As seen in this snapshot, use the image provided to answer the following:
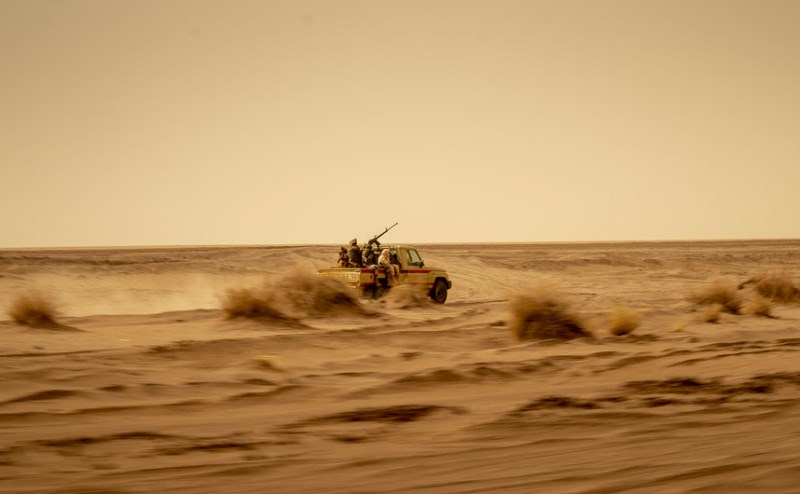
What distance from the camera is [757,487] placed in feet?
19.0

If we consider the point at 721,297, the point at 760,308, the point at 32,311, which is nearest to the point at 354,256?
the point at 721,297

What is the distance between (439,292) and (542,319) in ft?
40.4

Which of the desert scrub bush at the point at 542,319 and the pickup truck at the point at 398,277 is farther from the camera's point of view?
the pickup truck at the point at 398,277

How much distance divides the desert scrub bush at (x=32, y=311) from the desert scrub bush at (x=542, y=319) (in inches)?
288

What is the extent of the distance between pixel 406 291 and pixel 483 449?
17880 millimetres

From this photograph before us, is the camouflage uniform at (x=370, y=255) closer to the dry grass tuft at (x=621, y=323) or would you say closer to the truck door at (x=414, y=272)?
the truck door at (x=414, y=272)

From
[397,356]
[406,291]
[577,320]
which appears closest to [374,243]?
[406,291]

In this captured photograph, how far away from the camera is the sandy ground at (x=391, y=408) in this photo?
615cm

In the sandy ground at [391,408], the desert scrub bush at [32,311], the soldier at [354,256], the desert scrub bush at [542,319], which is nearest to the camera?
the sandy ground at [391,408]

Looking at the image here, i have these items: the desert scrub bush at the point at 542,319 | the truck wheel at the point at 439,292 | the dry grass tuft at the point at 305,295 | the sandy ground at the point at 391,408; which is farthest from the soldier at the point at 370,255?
the desert scrub bush at the point at 542,319

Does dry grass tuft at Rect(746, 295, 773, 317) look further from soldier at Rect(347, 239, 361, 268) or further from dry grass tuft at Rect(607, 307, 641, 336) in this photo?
soldier at Rect(347, 239, 361, 268)

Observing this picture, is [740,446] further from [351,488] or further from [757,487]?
[351,488]

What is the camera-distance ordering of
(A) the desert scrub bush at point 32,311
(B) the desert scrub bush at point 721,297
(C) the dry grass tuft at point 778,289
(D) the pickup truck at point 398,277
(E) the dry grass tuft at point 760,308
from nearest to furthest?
(A) the desert scrub bush at point 32,311
(E) the dry grass tuft at point 760,308
(B) the desert scrub bush at point 721,297
(C) the dry grass tuft at point 778,289
(D) the pickup truck at point 398,277

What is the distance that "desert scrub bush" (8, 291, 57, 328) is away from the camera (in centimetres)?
1448
